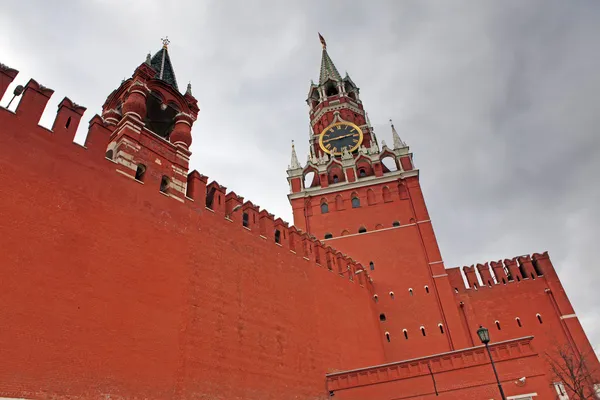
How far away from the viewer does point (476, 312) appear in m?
24.2

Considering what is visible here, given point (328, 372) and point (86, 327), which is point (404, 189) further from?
point (86, 327)

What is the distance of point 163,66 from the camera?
18188 mm

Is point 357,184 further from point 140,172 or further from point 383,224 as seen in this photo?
point 140,172

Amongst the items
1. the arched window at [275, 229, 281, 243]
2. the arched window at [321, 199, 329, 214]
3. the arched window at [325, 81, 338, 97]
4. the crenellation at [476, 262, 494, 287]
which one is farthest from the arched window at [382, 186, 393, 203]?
the arched window at [325, 81, 338, 97]

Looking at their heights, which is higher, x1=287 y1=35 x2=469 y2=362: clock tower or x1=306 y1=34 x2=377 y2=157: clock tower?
x1=306 y1=34 x2=377 y2=157: clock tower

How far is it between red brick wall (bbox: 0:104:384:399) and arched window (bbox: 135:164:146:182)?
42 cm

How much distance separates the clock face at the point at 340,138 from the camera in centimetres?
3272

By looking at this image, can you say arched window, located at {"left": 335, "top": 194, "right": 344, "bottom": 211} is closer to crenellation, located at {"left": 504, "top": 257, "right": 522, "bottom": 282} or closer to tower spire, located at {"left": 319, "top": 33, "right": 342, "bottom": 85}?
crenellation, located at {"left": 504, "top": 257, "right": 522, "bottom": 282}

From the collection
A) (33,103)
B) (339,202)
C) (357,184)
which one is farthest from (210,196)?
(357,184)

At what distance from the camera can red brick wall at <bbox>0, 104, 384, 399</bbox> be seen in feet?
30.1

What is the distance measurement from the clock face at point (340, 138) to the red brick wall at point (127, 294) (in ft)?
56.8

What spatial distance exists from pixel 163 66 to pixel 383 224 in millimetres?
15681

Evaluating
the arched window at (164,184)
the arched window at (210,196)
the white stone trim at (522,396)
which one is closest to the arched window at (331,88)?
the arched window at (210,196)

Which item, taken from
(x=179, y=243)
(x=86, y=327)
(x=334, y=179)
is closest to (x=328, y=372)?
(x=179, y=243)
